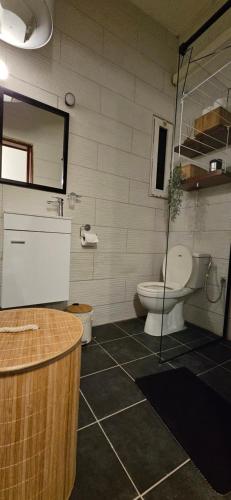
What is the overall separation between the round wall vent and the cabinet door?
4.10ft

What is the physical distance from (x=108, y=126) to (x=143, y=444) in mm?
2320

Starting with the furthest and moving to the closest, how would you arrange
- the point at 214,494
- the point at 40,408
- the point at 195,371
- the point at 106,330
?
the point at 106,330
the point at 195,371
the point at 214,494
the point at 40,408

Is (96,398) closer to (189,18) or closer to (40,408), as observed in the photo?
(40,408)

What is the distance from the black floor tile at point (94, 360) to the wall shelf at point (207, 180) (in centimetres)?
175

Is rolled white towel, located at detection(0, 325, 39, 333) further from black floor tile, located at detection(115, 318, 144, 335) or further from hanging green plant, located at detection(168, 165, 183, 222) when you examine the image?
hanging green plant, located at detection(168, 165, 183, 222)

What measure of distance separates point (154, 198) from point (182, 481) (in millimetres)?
2186

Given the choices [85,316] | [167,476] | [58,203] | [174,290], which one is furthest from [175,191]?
[167,476]

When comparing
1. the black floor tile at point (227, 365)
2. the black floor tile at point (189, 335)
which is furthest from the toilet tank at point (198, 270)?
the black floor tile at point (227, 365)

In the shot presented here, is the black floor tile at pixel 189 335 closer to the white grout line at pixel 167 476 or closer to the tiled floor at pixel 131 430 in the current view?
the tiled floor at pixel 131 430

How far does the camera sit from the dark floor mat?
854mm

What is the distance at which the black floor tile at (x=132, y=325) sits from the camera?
6.72ft

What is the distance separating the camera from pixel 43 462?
1.84 ft

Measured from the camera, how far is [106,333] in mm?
1970

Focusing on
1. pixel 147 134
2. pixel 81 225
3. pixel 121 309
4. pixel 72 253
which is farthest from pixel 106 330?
pixel 147 134
